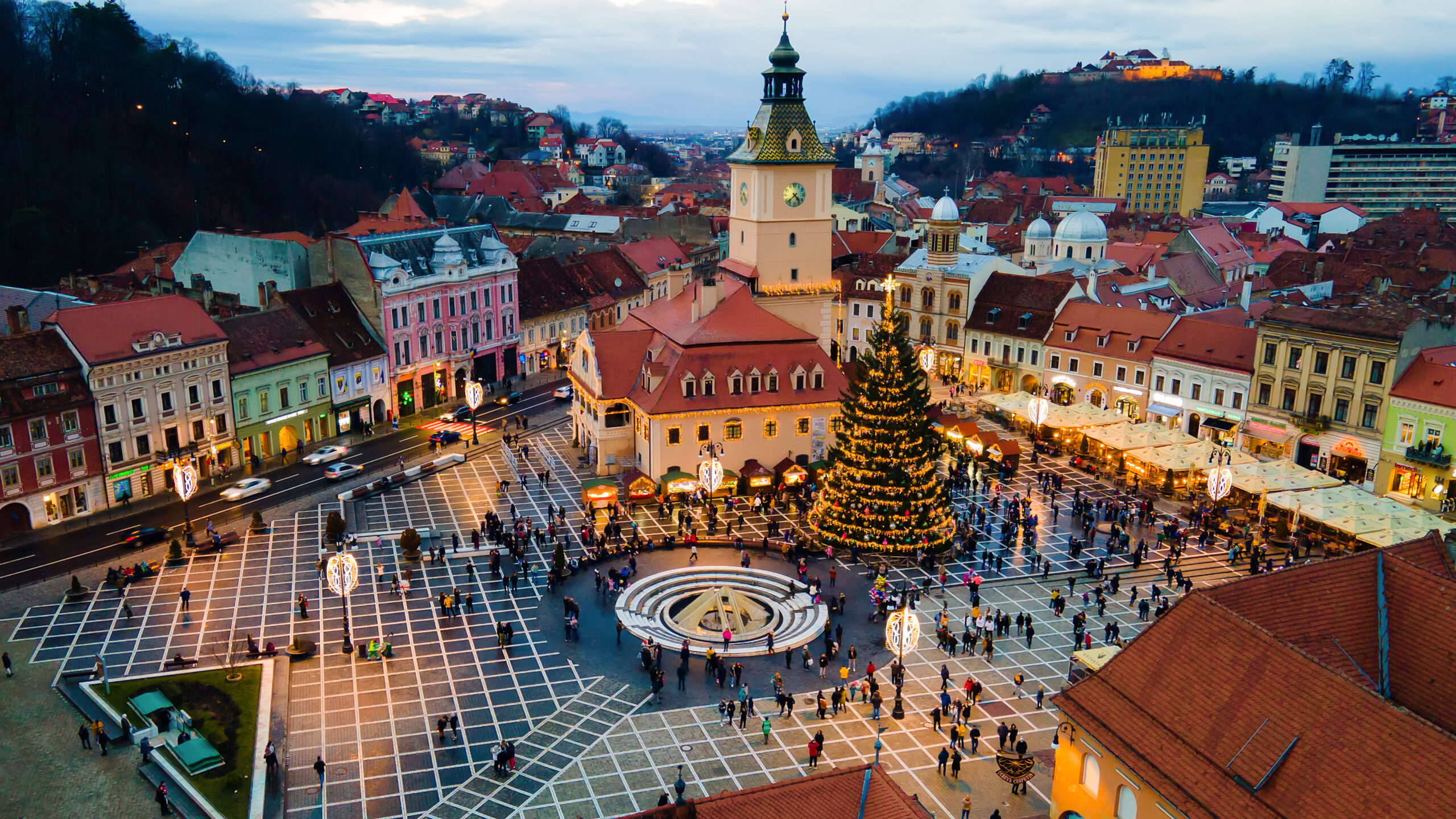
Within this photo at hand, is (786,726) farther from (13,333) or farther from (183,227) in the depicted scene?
(183,227)

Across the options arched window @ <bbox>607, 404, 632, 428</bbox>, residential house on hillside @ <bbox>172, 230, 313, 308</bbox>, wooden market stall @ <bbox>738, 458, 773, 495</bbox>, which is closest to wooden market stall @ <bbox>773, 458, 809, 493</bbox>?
wooden market stall @ <bbox>738, 458, 773, 495</bbox>

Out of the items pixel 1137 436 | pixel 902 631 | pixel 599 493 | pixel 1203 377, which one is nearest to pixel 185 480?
pixel 599 493

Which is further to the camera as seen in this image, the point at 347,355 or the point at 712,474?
the point at 347,355

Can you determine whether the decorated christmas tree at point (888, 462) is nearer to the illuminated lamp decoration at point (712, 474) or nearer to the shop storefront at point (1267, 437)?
the illuminated lamp decoration at point (712, 474)

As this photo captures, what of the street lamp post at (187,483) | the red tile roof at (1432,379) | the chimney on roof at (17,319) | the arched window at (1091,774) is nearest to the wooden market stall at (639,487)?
the street lamp post at (187,483)

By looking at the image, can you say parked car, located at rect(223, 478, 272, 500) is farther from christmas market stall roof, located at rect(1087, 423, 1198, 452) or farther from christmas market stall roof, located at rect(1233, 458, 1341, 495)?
christmas market stall roof, located at rect(1233, 458, 1341, 495)

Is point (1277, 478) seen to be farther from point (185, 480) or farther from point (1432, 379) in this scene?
point (185, 480)
